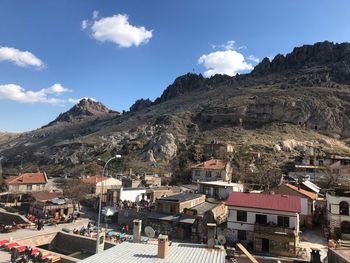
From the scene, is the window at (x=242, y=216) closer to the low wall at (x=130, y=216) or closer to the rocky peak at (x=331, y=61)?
the low wall at (x=130, y=216)

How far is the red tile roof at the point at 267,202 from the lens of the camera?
35406 mm

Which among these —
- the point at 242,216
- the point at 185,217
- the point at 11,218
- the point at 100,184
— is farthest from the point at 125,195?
the point at 242,216

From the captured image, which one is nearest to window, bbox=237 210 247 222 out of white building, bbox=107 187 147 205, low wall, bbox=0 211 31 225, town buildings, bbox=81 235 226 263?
town buildings, bbox=81 235 226 263

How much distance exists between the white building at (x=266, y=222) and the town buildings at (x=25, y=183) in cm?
5012

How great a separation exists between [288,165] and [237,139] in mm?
33916

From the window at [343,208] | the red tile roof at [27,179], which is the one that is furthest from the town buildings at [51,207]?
the window at [343,208]

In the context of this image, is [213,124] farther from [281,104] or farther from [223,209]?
[223,209]

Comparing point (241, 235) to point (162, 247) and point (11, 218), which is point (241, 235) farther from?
point (11, 218)

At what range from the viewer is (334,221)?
39.5 m

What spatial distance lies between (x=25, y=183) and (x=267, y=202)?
54.7 meters

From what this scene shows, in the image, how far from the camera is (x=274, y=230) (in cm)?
3478

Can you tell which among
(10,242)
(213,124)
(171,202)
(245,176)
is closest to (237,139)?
(213,124)

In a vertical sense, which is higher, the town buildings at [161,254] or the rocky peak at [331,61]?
the rocky peak at [331,61]

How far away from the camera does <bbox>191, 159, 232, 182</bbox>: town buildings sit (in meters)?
69.9
